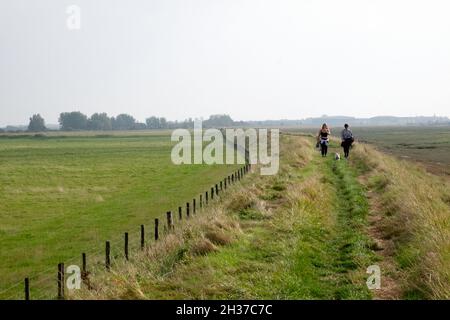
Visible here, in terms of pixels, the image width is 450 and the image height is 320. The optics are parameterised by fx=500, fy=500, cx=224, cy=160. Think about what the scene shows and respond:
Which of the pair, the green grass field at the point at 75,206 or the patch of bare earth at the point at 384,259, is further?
the green grass field at the point at 75,206

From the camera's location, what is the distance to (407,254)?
9.84m

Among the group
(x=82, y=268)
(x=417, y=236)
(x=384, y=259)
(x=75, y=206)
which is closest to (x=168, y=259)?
(x=82, y=268)

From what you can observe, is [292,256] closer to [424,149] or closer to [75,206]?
[75,206]

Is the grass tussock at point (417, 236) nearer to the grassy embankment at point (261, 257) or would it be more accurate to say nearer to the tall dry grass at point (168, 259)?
the grassy embankment at point (261, 257)

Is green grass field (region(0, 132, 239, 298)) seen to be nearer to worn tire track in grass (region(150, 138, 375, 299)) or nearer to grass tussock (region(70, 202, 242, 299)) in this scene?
grass tussock (region(70, 202, 242, 299))

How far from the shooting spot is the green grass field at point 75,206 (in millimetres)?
17000

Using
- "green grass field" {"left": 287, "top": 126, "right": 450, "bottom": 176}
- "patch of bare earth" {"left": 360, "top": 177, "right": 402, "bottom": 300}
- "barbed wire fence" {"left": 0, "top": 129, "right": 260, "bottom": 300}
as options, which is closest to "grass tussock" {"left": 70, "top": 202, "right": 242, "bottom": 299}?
"barbed wire fence" {"left": 0, "top": 129, "right": 260, "bottom": 300}

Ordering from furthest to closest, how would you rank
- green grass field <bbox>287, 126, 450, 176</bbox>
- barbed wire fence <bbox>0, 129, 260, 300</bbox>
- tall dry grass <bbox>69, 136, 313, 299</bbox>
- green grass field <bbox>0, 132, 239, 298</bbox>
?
green grass field <bbox>287, 126, 450, 176</bbox> → green grass field <bbox>0, 132, 239, 298</bbox> → barbed wire fence <bbox>0, 129, 260, 300</bbox> → tall dry grass <bbox>69, 136, 313, 299</bbox>

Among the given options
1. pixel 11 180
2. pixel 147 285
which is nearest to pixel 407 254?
pixel 147 285

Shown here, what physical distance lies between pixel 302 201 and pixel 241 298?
7447 millimetres

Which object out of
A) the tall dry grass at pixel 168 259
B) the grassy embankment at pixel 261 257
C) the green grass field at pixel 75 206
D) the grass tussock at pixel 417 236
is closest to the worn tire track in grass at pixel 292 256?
the grassy embankment at pixel 261 257

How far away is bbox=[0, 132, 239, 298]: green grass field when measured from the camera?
17.0 meters

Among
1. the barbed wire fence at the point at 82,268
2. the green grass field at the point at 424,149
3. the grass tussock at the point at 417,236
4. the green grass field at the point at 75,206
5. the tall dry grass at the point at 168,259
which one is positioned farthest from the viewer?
the green grass field at the point at 424,149
